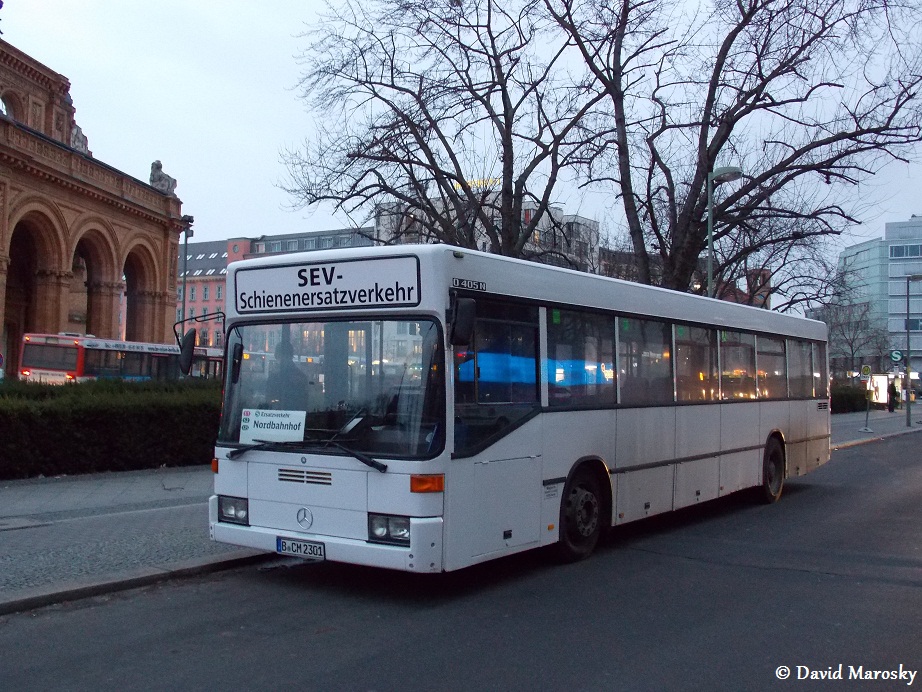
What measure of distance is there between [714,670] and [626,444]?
420cm

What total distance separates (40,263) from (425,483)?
1296 inches

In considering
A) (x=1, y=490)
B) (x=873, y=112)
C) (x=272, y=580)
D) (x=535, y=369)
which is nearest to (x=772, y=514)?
(x=535, y=369)

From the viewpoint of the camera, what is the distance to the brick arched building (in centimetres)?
3291

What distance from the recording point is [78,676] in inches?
209

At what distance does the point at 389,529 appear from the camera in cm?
695

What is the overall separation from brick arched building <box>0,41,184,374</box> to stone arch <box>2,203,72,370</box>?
40 mm

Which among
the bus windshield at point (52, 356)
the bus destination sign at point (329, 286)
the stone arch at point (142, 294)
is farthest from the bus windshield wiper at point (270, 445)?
the stone arch at point (142, 294)

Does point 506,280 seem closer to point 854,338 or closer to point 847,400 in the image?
point 847,400

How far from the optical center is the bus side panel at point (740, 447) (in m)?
12.0

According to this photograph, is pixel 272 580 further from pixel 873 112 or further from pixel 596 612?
pixel 873 112

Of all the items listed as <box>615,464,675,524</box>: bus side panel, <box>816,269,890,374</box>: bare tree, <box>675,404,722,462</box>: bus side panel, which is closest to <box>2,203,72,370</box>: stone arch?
<box>675,404,722,462</box>: bus side panel

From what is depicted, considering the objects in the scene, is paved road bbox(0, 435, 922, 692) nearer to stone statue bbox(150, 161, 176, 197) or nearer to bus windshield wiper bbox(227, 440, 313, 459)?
bus windshield wiper bbox(227, 440, 313, 459)

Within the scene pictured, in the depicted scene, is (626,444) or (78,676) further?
(626,444)

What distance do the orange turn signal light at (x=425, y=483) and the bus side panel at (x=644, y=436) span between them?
3070 millimetres
